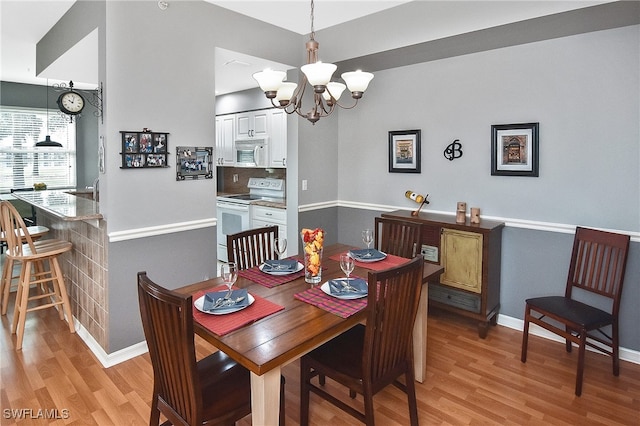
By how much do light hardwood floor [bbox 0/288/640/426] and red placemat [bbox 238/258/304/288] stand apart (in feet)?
2.55

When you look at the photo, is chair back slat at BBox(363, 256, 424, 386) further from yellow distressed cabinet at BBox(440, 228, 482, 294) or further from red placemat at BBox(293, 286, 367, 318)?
yellow distressed cabinet at BBox(440, 228, 482, 294)

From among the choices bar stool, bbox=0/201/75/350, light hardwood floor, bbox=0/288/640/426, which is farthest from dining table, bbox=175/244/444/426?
bar stool, bbox=0/201/75/350

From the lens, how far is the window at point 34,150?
19.4 ft

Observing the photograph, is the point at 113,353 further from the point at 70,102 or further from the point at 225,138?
the point at 225,138

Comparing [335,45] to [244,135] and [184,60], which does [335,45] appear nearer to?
[184,60]

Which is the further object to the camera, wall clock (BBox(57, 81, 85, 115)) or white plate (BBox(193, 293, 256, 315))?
wall clock (BBox(57, 81, 85, 115))

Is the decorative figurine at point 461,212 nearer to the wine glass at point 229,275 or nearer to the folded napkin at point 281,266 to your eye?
the folded napkin at point 281,266

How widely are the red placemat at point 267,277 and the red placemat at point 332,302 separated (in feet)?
0.68

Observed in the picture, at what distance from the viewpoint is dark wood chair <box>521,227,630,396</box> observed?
249cm

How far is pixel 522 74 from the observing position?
3174mm

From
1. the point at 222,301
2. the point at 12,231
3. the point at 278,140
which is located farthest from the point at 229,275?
the point at 278,140

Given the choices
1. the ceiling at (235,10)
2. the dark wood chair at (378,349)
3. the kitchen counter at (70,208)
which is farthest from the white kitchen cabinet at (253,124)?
the dark wood chair at (378,349)

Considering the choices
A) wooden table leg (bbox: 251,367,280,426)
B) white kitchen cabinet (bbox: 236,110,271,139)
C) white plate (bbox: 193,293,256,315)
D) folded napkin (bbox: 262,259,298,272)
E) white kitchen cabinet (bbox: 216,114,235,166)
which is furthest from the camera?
white kitchen cabinet (bbox: 216,114,235,166)

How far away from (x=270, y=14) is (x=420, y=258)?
7.98ft
